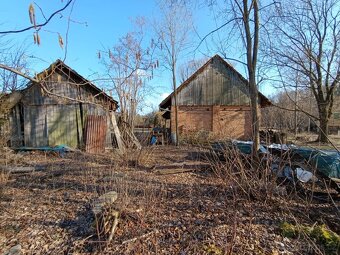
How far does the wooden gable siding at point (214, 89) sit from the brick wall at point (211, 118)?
0.46m

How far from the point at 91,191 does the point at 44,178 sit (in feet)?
6.70

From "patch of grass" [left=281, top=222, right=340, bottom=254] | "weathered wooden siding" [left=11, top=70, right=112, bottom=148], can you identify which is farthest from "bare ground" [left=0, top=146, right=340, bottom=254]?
"weathered wooden siding" [left=11, top=70, right=112, bottom=148]

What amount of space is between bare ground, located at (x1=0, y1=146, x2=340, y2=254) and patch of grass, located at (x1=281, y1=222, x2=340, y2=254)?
12 centimetres

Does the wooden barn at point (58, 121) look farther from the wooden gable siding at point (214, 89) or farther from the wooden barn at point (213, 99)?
the wooden gable siding at point (214, 89)

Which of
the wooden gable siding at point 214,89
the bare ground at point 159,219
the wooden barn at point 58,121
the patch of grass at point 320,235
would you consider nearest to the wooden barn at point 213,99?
the wooden gable siding at point 214,89

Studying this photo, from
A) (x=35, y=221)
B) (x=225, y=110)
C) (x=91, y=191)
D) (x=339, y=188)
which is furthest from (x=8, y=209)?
(x=225, y=110)

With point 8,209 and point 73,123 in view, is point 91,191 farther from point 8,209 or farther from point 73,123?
point 73,123

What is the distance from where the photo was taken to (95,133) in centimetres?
1234

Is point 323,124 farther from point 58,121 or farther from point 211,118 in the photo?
point 58,121

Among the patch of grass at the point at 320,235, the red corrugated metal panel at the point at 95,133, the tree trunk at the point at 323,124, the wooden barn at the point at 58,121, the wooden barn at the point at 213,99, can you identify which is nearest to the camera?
the tree trunk at the point at 323,124

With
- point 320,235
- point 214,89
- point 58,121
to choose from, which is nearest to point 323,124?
point 320,235

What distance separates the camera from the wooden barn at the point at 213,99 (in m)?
17.1

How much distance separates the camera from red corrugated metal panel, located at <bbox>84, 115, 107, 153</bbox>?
1217 centimetres

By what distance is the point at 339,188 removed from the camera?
4.85 m
